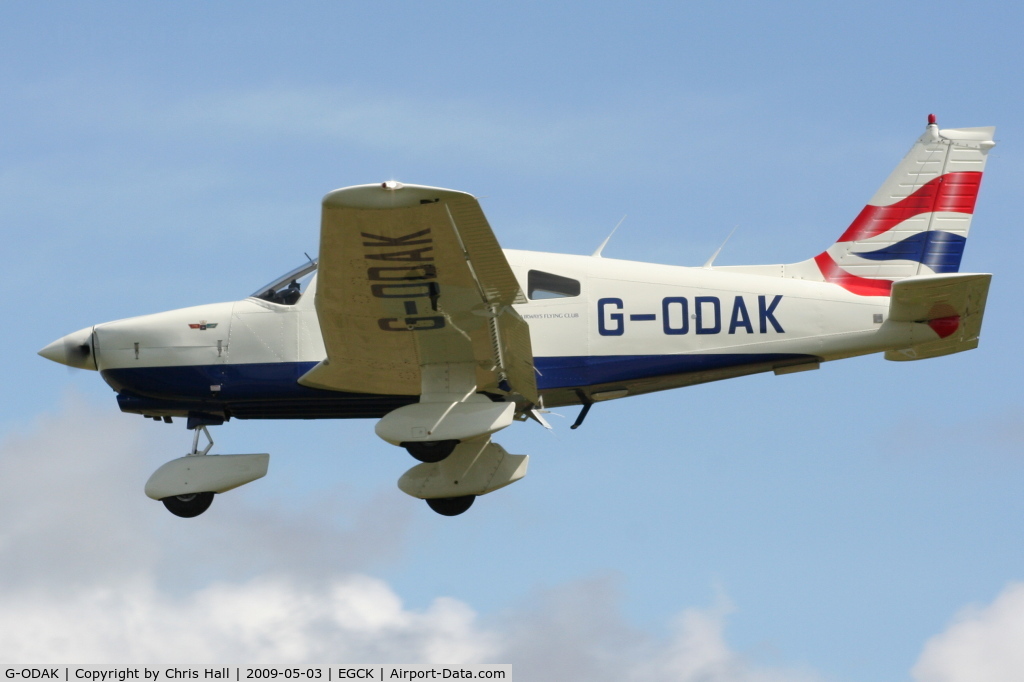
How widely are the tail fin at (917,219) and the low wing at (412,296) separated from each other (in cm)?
409

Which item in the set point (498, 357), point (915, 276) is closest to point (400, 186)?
point (498, 357)

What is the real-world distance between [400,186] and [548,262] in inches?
145

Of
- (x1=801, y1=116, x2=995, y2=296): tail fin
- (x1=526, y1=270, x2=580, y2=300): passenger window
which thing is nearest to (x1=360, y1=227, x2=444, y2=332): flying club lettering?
(x1=526, y1=270, x2=580, y2=300): passenger window

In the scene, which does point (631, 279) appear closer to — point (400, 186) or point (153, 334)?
point (400, 186)

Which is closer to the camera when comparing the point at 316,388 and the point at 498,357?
the point at 498,357

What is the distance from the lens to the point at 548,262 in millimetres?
14422

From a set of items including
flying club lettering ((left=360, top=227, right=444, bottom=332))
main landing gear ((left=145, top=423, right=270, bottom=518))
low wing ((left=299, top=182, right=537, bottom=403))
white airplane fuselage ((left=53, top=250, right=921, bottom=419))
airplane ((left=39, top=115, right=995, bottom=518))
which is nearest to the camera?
low wing ((left=299, top=182, right=537, bottom=403))

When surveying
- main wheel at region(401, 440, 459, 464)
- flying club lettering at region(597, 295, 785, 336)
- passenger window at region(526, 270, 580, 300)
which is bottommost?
main wheel at region(401, 440, 459, 464)

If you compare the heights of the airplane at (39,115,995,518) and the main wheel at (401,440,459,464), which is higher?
the airplane at (39,115,995,518)

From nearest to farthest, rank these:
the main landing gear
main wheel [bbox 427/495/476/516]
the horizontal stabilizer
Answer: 1. the horizontal stabilizer
2. the main landing gear
3. main wheel [bbox 427/495/476/516]

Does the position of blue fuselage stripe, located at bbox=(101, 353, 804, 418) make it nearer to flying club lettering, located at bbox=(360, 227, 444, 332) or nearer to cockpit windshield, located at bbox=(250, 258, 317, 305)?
cockpit windshield, located at bbox=(250, 258, 317, 305)

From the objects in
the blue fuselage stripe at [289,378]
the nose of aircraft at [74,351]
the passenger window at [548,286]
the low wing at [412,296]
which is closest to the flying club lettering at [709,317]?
the blue fuselage stripe at [289,378]

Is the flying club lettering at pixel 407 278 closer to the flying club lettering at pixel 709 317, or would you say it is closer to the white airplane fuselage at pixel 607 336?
the white airplane fuselage at pixel 607 336

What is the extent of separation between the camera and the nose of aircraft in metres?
15.1
